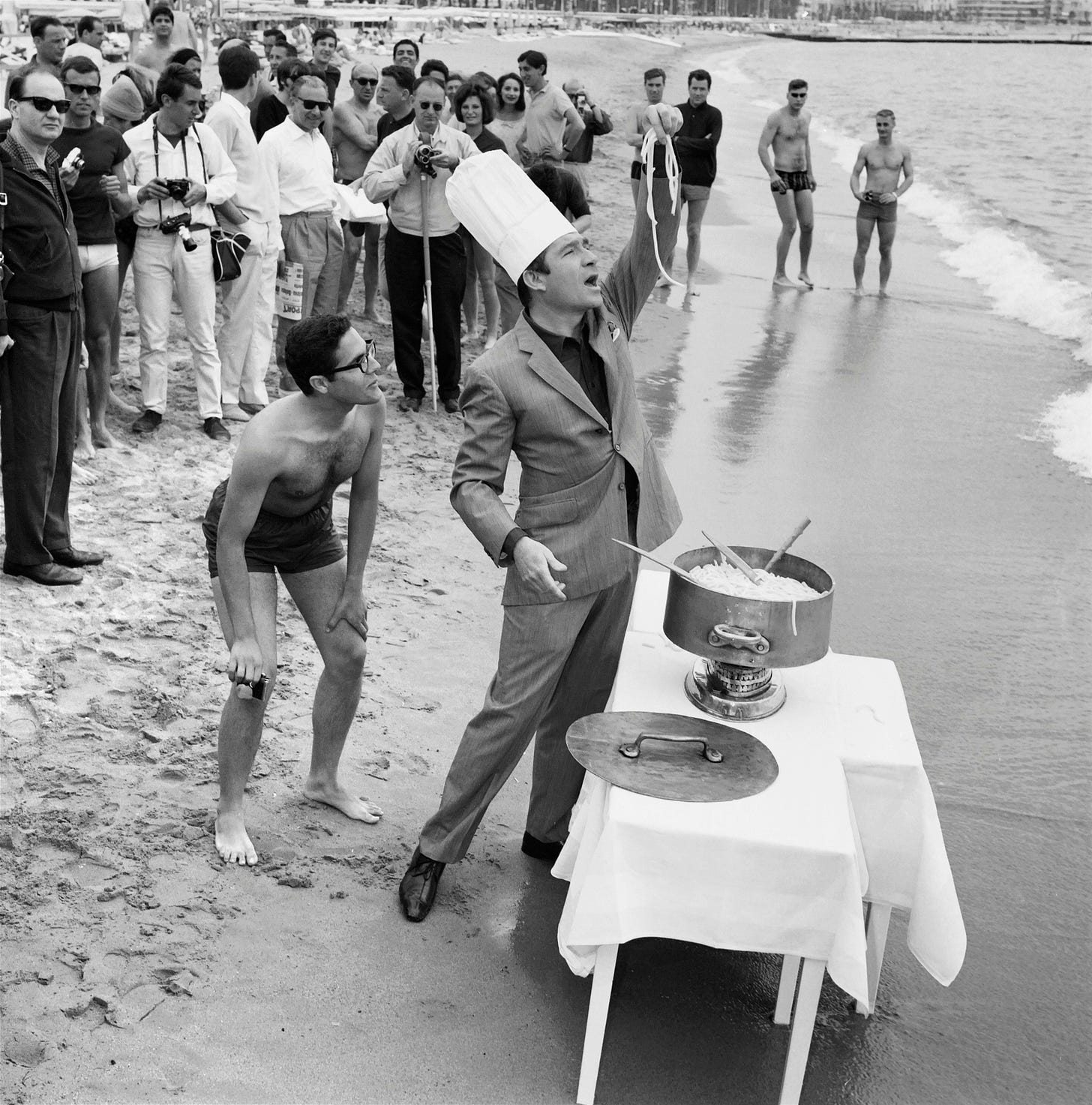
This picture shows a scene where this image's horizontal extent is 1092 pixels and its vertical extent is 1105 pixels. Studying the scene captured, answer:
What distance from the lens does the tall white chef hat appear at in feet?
12.4

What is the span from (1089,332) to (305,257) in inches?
318

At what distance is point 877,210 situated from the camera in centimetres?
1362

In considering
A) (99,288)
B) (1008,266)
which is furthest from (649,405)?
(1008,266)

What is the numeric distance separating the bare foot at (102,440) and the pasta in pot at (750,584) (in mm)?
4620

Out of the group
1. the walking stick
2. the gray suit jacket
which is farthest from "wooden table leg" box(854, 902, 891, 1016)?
the walking stick

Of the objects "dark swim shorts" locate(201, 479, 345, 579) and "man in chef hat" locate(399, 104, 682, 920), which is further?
"dark swim shorts" locate(201, 479, 345, 579)

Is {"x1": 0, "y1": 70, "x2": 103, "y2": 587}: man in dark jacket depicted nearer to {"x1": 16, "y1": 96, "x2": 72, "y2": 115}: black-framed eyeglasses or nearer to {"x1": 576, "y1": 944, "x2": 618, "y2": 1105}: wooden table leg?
{"x1": 16, "y1": 96, "x2": 72, "y2": 115}: black-framed eyeglasses

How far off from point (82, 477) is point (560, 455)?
396 centimetres

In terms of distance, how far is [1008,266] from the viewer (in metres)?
16.1

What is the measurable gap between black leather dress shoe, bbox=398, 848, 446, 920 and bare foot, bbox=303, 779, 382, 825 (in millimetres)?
458

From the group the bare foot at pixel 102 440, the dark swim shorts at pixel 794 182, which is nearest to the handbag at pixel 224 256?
the bare foot at pixel 102 440

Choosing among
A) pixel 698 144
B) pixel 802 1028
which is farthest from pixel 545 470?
pixel 698 144

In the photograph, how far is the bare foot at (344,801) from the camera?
4.50m

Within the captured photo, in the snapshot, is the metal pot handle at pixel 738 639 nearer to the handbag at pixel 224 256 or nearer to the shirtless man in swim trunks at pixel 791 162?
the handbag at pixel 224 256
